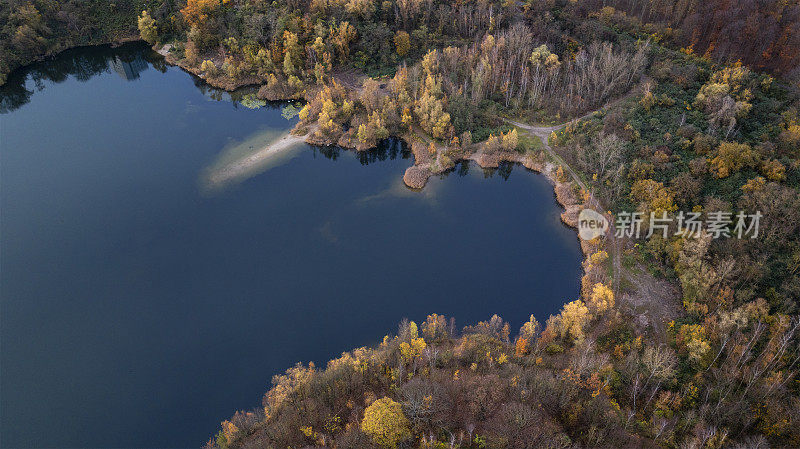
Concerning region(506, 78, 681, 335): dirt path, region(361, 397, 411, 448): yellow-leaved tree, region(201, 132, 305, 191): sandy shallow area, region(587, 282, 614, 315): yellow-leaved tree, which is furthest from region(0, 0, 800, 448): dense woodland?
region(201, 132, 305, 191): sandy shallow area

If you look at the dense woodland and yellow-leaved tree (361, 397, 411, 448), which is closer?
yellow-leaved tree (361, 397, 411, 448)

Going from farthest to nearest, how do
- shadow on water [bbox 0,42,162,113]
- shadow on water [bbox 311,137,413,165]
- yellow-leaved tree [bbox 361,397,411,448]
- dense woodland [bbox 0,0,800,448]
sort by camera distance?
shadow on water [bbox 0,42,162,113] < shadow on water [bbox 311,137,413,165] < dense woodland [bbox 0,0,800,448] < yellow-leaved tree [bbox 361,397,411,448]

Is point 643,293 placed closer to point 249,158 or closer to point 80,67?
point 249,158

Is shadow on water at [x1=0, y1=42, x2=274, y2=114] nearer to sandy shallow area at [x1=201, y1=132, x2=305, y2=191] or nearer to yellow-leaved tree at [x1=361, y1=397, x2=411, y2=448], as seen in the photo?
sandy shallow area at [x1=201, y1=132, x2=305, y2=191]

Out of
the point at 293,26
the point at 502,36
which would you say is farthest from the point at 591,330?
the point at 293,26

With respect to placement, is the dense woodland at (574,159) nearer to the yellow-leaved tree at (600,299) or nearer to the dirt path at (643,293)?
the dirt path at (643,293)

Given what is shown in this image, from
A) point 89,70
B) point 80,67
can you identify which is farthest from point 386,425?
point 80,67
